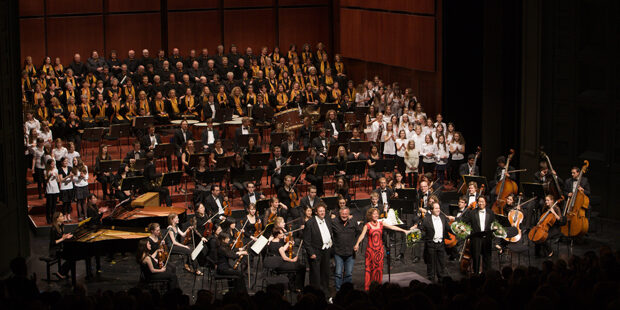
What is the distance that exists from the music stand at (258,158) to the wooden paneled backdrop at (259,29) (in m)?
6.37

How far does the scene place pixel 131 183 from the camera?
15.9 m

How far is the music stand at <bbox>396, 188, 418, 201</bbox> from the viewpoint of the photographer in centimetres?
1552

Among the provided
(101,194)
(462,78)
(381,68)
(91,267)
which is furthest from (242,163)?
(381,68)

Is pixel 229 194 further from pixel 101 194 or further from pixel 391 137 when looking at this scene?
pixel 391 137

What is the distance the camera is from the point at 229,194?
17953mm

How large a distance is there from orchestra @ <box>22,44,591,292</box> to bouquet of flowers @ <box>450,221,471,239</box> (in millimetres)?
19

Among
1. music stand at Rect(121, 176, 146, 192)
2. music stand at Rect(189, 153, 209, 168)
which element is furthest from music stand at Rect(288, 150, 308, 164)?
music stand at Rect(121, 176, 146, 192)

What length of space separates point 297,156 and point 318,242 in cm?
515

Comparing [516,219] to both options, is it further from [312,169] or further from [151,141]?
[151,141]

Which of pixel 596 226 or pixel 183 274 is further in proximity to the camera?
pixel 596 226

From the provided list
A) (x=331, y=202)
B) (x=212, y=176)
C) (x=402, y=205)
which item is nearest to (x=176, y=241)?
(x=331, y=202)

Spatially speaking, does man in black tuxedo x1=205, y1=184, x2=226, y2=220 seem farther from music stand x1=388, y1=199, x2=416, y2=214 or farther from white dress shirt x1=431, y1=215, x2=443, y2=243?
white dress shirt x1=431, y1=215, x2=443, y2=243

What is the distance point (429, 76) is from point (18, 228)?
12.5 m

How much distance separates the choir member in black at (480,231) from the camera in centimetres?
1309
